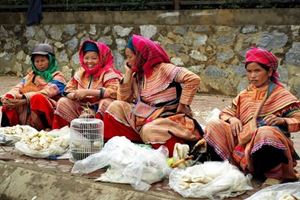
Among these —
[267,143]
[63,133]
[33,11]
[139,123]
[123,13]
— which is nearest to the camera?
[267,143]

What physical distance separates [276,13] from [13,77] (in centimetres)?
602

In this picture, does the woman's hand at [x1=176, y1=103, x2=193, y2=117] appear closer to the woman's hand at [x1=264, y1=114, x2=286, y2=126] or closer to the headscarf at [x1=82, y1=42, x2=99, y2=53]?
the woman's hand at [x1=264, y1=114, x2=286, y2=126]

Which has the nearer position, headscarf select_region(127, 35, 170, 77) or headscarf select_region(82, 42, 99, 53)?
headscarf select_region(127, 35, 170, 77)

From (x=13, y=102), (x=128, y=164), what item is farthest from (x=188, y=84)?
(x=13, y=102)

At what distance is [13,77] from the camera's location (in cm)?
1224

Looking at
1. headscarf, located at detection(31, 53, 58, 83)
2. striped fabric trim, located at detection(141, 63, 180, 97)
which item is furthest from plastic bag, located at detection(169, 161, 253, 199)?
headscarf, located at detection(31, 53, 58, 83)

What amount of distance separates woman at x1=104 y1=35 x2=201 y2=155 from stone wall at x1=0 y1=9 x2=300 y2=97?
4.34 metres

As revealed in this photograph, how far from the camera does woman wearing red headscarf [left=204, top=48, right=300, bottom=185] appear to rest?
13.3 feet

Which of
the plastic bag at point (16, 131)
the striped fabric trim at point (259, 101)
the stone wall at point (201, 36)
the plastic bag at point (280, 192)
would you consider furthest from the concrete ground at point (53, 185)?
the stone wall at point (201, 36)

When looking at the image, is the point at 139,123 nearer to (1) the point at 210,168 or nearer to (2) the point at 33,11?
(1) the point at 210,168

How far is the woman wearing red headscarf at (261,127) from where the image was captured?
4.05 meters

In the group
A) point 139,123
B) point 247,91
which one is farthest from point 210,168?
point 139,123

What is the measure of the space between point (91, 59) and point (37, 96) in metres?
0.75

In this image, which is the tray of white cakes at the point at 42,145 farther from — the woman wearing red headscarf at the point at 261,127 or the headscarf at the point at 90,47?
the woman wearing red headscarf at the point at 261,127
